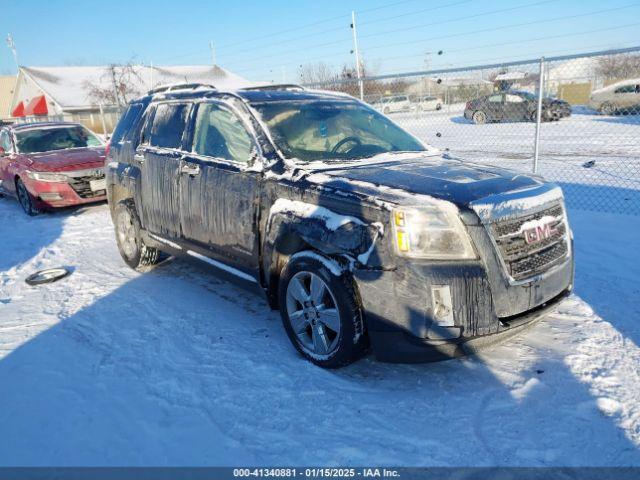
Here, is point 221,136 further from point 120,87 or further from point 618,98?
point 120,87

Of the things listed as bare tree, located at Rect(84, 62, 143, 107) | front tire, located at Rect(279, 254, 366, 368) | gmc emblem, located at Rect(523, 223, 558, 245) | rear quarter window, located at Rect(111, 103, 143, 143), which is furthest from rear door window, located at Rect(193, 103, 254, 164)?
bare tree, located at Rect(84, 62, 143, 107)

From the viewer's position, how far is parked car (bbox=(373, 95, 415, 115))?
A: 12381 millimetres

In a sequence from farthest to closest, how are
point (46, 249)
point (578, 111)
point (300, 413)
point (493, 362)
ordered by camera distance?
point (578, 111) → point (46, 249) → point (493, 362) → point (300, 413)

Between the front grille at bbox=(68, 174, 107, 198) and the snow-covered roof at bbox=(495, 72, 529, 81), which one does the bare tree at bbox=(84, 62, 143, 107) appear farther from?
the snow-covered roof at bbox=(495, 72, 529, 81)

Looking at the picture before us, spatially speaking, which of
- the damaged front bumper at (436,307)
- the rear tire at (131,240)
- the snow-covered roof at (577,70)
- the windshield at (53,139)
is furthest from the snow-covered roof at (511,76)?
the windshield at (53,139)

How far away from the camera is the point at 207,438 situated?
8.84 feet

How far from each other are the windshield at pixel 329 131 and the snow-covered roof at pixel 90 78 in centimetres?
3417

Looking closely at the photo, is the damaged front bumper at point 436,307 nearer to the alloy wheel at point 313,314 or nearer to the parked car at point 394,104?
the alloy wheel at point 313,314

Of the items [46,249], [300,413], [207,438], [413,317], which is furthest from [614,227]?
[46,249]

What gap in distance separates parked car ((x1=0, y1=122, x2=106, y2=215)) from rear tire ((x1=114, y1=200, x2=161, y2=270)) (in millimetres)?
3584

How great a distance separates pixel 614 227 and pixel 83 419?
20.4 ft

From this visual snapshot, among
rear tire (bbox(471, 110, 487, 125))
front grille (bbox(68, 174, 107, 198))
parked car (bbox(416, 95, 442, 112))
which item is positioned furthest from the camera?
rear tire (bbox(471, 110, 487, 125))

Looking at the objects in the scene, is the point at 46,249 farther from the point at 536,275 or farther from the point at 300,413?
the point at 536,275

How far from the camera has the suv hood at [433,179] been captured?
2910 millimetres
